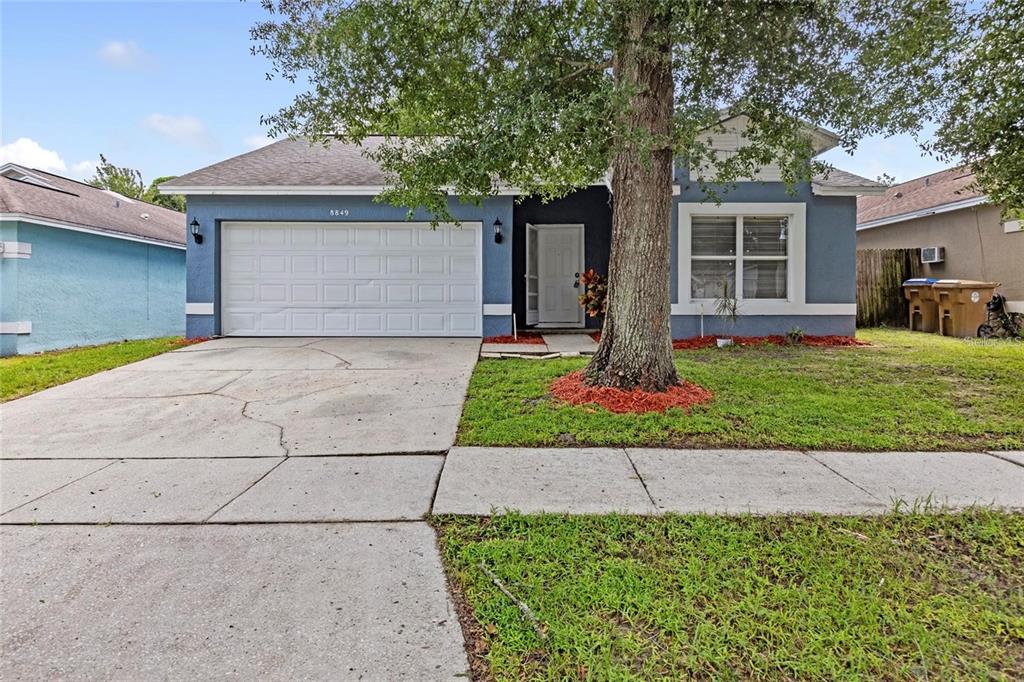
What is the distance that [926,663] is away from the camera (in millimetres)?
1818

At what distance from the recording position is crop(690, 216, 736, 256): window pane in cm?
981

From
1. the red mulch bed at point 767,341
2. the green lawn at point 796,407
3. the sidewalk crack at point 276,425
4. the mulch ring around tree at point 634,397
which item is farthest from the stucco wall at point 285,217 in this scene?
the sidewalk crack at point 276,425

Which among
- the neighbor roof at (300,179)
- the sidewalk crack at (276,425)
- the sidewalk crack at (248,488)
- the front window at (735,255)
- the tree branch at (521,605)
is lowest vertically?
the tree branch at (521,605)

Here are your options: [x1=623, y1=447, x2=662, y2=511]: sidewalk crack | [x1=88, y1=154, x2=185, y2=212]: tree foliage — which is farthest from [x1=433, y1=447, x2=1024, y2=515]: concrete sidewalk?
[x1=88, y1=154, x2=185, y2=212]: tree foliage

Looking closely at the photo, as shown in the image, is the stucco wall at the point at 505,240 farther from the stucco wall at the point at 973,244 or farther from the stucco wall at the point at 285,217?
the stucco wall at the point at 973,244

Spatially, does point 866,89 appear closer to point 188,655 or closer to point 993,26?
point 993,26

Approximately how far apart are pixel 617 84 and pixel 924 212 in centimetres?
1242

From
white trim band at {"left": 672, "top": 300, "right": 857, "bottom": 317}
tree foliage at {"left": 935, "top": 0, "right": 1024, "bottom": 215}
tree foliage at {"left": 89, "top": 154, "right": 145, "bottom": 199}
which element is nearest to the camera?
tree foliage at {"left": 935, "top": 0, "right": 1024, "bottom": 215}

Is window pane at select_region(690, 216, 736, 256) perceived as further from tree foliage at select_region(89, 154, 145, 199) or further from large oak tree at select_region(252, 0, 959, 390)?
tree foliage at select_region(89, 154, 145, 199)

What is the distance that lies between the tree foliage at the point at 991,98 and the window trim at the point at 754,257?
3284 millimetres

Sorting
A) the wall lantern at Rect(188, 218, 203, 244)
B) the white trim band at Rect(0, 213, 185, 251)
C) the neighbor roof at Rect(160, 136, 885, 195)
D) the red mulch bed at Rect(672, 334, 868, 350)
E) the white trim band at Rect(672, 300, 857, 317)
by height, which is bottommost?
the red mulch bed at Rect(672, 334, 868, 350)

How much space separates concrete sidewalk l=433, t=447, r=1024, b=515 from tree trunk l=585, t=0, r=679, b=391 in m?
1.58

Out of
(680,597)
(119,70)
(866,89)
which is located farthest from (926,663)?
(119,70)

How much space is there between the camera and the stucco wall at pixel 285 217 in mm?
10008
